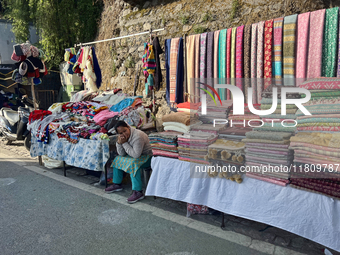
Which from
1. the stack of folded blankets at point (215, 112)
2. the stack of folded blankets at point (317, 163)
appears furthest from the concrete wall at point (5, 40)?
the stack of folded blankets at point (317, 163)

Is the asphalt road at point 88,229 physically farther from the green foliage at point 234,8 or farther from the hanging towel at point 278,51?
the green foliage at point 234,8

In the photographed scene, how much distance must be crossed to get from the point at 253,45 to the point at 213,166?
6.30 feet

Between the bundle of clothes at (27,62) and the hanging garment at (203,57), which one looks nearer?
the hanging garment at (203,57)

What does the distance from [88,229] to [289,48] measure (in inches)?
130

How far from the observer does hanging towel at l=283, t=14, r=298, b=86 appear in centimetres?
340

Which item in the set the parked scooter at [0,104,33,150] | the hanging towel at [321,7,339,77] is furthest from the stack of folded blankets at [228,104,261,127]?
the parked scooter at [0,104,33,150]

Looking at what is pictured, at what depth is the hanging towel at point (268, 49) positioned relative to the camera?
140 inches

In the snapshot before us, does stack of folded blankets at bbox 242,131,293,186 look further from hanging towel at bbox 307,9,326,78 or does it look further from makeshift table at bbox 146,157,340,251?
hanging towel at bbox 307,9,326,78

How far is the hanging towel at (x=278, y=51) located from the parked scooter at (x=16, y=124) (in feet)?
20.0

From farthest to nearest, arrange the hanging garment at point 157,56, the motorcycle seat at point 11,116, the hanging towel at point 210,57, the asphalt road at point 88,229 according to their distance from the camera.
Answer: the motorcycle seat at point 11,116 < the hanging garment at point 157,56 < the hanging towel at point 210,57 < the asphalt road at point 88,229

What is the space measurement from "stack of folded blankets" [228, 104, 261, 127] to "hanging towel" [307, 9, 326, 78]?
988 millimetres

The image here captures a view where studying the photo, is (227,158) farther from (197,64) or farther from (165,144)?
(197,64)

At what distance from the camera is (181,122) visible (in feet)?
10.6

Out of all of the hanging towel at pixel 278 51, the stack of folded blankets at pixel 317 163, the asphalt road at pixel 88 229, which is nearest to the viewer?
the stack of folded blankets at pixel 317 163
